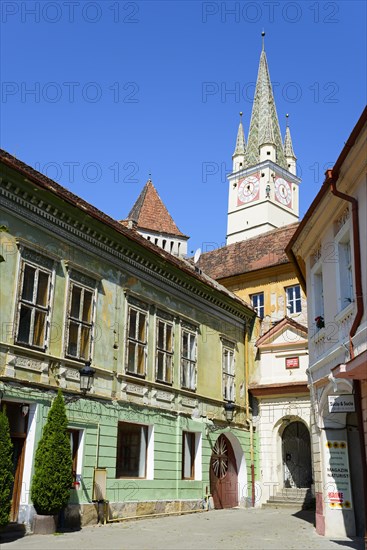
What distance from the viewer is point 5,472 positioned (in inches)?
454

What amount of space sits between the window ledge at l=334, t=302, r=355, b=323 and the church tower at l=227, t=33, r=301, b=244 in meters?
61.8

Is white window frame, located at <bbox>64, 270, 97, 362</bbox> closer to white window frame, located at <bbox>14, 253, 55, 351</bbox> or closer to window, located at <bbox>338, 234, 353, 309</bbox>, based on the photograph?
white window frame, located at <bbox>14, 253, 55, 351</bbox>

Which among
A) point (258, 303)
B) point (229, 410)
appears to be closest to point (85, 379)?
point (229, 410)

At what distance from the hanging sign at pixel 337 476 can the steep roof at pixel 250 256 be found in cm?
1294

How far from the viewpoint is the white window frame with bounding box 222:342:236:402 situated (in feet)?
72.1

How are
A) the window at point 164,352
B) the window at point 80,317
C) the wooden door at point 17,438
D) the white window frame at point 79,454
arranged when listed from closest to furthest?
the wooden door at point 17,438 < the white window frame at point 79,454 < the window at point 80,317 < the window at point 164,352

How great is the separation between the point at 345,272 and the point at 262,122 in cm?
7482

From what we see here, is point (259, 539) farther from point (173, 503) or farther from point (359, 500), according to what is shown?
point (173, 503)

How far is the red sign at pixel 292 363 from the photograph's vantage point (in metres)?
23.0

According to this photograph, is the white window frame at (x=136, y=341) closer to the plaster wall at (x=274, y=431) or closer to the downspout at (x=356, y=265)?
the downspout at (x=356, y=265)

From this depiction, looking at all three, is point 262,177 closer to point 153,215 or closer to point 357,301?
point 153,215

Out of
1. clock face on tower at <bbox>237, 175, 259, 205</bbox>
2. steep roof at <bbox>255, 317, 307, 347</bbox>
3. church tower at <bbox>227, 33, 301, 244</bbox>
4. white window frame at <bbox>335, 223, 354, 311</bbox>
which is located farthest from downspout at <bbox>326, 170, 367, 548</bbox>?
clock face on tower at <bbox>237, 175, 259, 205</bbox>

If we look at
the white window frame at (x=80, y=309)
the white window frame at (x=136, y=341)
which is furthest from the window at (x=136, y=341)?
the white window frame at (x=80, y=309)

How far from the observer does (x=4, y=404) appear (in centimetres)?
1283
